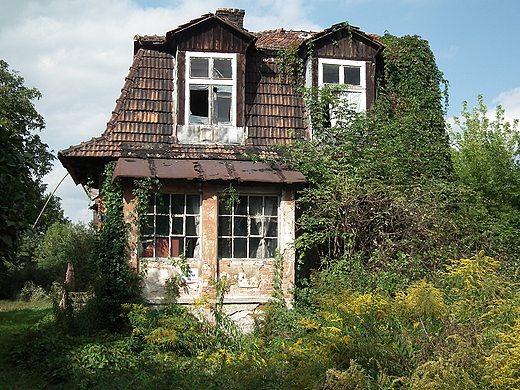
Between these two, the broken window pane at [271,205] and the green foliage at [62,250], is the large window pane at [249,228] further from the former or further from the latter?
the green foliage at [62,250]

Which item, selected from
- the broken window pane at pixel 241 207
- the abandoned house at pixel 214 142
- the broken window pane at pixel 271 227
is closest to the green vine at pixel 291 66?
the abandoned house at pixel 214 142

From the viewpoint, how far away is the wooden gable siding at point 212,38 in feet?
46.4

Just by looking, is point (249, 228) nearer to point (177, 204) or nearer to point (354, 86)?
point (177, 204)

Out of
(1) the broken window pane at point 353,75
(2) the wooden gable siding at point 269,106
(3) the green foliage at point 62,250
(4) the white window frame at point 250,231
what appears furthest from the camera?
(3) the green foliage at point 62,250

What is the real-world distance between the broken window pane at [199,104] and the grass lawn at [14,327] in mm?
6552

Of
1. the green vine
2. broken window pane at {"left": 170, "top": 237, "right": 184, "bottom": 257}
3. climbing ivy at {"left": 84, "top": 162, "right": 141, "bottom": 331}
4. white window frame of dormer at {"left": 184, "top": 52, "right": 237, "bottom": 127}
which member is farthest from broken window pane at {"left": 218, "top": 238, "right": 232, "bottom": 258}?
the green vine

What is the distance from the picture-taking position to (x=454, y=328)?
7.25 meters

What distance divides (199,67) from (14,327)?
854 centimetres

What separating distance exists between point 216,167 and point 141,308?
361 cm

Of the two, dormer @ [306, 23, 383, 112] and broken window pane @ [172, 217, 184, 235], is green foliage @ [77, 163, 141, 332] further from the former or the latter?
dormer @ [306, 23, 383, 112]

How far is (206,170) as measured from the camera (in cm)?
1287

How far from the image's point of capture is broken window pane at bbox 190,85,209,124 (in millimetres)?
14078

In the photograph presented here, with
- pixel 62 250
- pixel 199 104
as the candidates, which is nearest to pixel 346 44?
pixel 199 104

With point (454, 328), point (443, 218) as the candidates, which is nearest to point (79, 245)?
point (443, 218)
